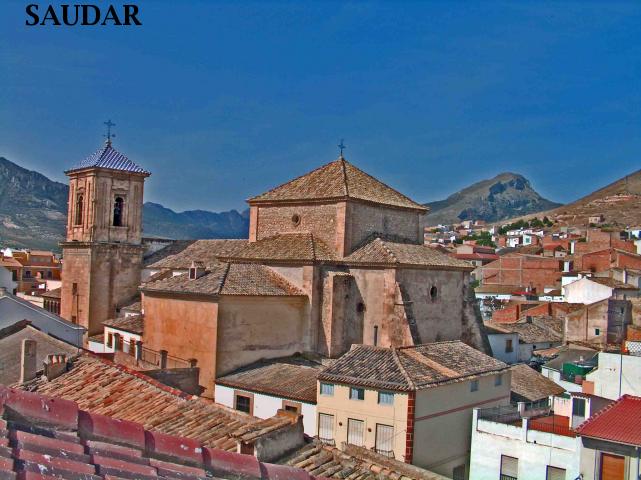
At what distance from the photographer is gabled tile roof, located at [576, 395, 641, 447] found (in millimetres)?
16875

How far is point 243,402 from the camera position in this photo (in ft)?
73.7

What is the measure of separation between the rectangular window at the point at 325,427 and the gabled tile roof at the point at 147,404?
6.13 metres

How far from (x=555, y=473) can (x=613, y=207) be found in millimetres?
111780

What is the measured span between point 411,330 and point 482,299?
34.4 meters

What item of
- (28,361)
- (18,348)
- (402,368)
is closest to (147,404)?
(28,361)

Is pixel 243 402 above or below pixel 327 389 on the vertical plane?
below

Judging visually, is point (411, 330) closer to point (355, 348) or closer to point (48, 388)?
point (355, 348)

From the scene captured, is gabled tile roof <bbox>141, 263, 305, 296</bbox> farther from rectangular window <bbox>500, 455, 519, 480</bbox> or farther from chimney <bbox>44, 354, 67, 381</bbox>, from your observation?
rectangular window <bbox>500, 455, 519, 480</bbox>

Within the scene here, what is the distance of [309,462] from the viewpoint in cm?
1105

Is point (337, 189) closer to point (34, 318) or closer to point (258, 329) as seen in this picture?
point (258, 329)

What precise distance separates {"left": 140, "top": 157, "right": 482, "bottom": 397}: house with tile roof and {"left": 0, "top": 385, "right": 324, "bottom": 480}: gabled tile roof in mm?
18453

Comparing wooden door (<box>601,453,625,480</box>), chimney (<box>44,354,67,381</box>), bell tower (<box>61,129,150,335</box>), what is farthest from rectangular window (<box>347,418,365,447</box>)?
bell tower (<box>61,129,150,335</box>)

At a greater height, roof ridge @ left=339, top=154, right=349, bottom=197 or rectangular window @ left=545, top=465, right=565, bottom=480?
roof ridge @ left=339, top=154, right=349, bottom=197

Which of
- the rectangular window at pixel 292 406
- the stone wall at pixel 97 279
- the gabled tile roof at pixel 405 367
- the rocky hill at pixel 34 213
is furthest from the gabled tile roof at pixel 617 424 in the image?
the rocky hill at pixel 34 213
